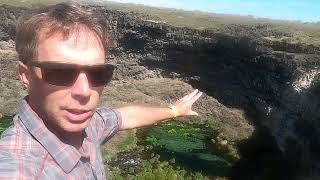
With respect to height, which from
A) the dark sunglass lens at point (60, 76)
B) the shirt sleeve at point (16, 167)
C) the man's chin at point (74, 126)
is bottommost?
the shirt sleeve at point (16, 167)

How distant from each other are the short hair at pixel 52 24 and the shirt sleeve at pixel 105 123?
102cm

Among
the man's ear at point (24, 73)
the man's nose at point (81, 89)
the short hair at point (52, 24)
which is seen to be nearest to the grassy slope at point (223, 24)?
the short hair at point (52, 24)

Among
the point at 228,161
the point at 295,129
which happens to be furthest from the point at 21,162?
the point at 295,129

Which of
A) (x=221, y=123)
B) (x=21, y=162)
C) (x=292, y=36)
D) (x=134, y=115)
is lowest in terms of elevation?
(x=221, y=123)

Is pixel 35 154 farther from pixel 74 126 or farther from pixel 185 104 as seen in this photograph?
pixel 185 104

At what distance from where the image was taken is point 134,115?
4.65m

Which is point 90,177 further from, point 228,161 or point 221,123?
point 221,123

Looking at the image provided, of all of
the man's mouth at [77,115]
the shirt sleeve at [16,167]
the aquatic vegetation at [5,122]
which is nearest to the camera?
the shirt sleeve at [16,167]

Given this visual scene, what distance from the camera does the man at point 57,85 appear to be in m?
2.78

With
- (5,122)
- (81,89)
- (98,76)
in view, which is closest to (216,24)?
(5,122)

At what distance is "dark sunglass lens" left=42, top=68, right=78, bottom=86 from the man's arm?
158 centimetres

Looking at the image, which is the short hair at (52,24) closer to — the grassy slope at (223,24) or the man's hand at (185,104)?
the man's hand at (185,104)

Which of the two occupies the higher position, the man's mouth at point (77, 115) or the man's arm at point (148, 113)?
the man's mouth at point (77, 115)

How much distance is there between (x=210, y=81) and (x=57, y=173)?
107ft
